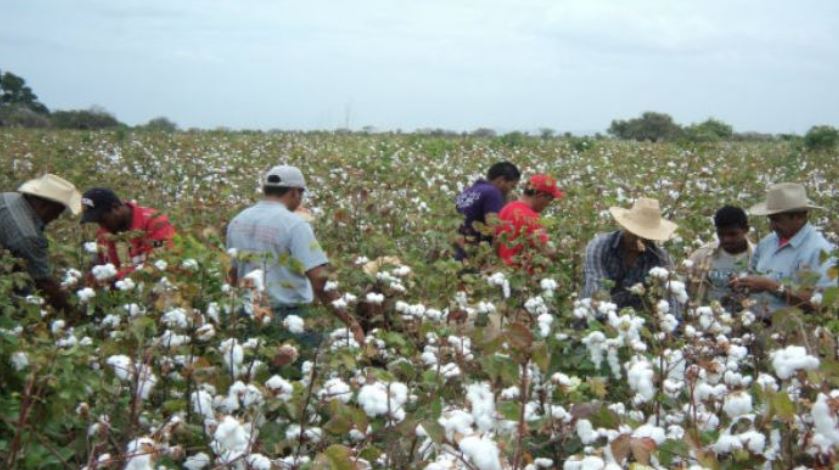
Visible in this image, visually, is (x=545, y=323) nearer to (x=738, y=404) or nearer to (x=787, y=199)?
(x=738, y=404)

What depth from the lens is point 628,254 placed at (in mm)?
3709

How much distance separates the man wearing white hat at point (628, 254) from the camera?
3.61 metres

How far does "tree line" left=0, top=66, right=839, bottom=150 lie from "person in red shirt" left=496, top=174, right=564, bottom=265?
24.3 ft

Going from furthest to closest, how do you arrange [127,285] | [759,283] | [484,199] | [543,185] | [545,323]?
1. [484,199]
2. [543,185]
3. [759,283]
4. [127,285]
5. [545,323]

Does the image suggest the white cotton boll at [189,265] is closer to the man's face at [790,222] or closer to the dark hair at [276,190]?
the dark hair at [276,190]

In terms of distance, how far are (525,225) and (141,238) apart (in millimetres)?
1580

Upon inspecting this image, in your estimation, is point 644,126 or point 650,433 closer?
point 650,433

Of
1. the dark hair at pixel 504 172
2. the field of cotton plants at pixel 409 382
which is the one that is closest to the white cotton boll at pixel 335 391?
the field of cotton plants at pixel 409 382

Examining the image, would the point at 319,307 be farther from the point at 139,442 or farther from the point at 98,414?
the point at 139,442

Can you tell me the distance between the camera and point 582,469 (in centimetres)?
152

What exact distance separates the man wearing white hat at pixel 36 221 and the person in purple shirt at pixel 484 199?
196 cm

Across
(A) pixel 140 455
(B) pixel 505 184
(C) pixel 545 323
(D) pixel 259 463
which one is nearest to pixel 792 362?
(C) pixel 545 323

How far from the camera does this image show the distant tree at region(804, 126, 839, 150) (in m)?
15.6

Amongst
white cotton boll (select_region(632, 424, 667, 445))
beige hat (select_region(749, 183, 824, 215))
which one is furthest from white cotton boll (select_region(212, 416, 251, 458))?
beige hat (select_region(749, 183, 824, 215))
